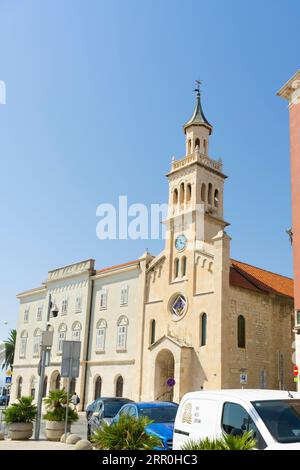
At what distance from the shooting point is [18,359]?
52062mm

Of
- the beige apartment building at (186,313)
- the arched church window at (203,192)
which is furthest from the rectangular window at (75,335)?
the arched church window at (203,192)

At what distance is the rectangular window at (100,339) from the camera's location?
40.9 meters

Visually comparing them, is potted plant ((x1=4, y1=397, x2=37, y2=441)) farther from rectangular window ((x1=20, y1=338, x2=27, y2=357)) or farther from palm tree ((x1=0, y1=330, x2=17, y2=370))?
palm tree ((x1=0, y1=330, x2=17, y2=370))

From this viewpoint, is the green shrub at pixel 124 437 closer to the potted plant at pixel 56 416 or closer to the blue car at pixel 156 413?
the blue car at pixel 156 413

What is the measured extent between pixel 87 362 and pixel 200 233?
1509 cm

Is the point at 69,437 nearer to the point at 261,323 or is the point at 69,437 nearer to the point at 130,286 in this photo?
the point at 261,323

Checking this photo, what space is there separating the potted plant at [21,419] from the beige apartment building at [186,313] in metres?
14.4

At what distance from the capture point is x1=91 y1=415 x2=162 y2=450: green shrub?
377 inches

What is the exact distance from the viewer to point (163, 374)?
35.3 m

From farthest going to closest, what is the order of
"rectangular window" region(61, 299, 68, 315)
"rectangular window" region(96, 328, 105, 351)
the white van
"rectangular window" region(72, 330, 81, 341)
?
"rectangular window" region(61, 299, 68, 315) → "rectangular window" region(72, 330, 81, 341) → "rectangular window" region(96, 328, 105, 351) → the white van

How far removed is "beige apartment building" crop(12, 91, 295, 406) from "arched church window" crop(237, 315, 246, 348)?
0.07m

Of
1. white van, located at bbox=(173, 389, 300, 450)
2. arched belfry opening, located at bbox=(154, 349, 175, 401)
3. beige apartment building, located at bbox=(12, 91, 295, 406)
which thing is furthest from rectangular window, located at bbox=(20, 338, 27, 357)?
white van, located at bbox=(173, 389, 300, 450)
